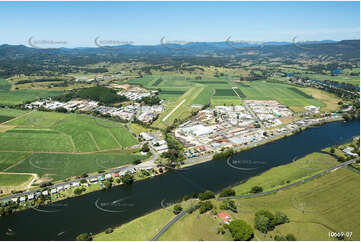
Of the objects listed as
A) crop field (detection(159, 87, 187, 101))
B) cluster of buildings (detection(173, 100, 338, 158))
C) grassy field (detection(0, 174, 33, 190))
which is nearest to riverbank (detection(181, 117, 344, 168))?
cluster of buildings (detection(173, 100, 338, 158))

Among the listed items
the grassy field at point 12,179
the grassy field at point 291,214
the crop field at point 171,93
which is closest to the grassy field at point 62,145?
the grassy field at point 12,179

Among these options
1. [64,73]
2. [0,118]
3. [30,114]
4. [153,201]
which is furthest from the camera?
[64,73]

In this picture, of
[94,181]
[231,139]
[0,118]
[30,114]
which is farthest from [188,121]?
[0,118]

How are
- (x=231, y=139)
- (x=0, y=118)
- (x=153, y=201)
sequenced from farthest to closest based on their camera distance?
(x=0, y=118), (x=231, y=139), (x=153, y=201)

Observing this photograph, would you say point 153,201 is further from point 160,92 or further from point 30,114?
point 160,92

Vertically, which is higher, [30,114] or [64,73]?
[64,73]

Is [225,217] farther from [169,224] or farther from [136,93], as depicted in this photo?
[136,93]

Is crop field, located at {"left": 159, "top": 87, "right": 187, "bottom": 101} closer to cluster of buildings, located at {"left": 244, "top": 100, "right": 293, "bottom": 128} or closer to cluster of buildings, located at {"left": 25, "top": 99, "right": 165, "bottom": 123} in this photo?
cluster of buildings, located at {"left": 25, "top": 99, "right": 165, "bottom": 123}

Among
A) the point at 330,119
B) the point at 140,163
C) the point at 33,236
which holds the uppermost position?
the point at 330,119
